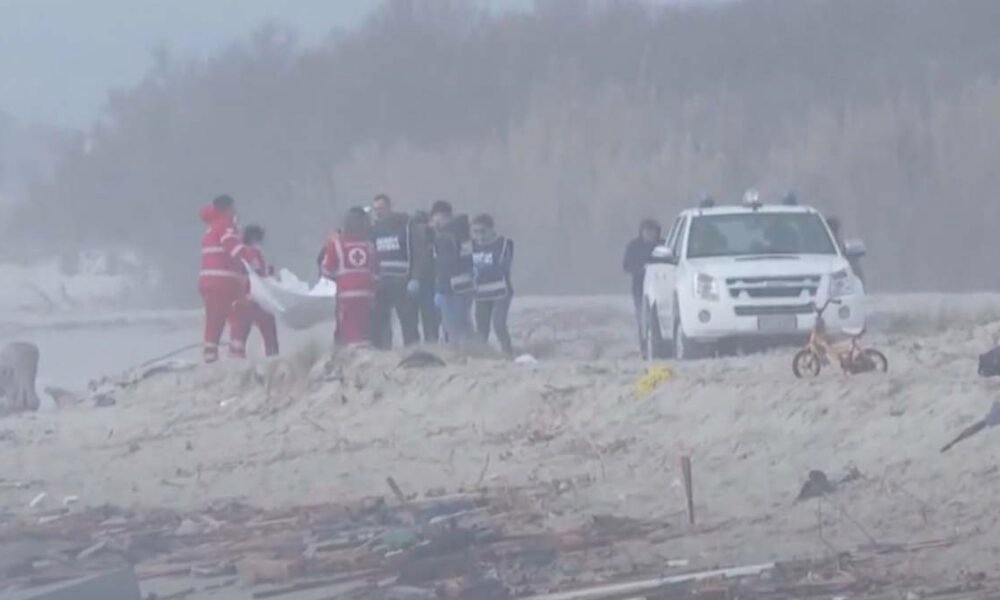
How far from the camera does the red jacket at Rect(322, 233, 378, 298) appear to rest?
22.2m

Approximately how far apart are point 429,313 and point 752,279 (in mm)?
3207

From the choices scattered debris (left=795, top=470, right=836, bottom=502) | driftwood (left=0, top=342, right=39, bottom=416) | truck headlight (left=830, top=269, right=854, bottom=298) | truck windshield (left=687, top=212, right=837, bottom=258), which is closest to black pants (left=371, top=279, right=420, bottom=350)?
truck windshield (left=687, top=212, right=837, bottom=258)

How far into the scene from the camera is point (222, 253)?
→ 22703 millimetres

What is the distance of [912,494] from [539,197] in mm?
42166

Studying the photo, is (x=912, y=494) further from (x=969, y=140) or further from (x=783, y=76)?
(x=783, y=76)

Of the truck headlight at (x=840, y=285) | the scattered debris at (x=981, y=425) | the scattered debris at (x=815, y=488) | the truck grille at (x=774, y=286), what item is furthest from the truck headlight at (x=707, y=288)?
the scattered debris at (x=815, y=488)

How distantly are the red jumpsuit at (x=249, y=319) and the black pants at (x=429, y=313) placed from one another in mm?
1430

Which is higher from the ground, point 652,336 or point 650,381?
point 650,381

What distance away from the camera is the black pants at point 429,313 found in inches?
918

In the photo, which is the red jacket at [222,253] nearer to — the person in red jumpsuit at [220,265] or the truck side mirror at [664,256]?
the person in red jumpsuit at [220,265]

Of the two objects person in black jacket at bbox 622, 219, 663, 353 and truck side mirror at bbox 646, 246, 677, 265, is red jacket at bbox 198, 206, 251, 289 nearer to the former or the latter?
truck side mirror at bbox 646, 246, 677, 265

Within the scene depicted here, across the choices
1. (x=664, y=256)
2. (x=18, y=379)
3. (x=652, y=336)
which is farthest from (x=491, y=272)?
(x=18, y=379)

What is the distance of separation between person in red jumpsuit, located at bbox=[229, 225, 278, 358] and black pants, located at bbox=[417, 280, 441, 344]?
4.68 feet

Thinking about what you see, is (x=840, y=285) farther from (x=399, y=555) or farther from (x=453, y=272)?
(x=399, y=555)
